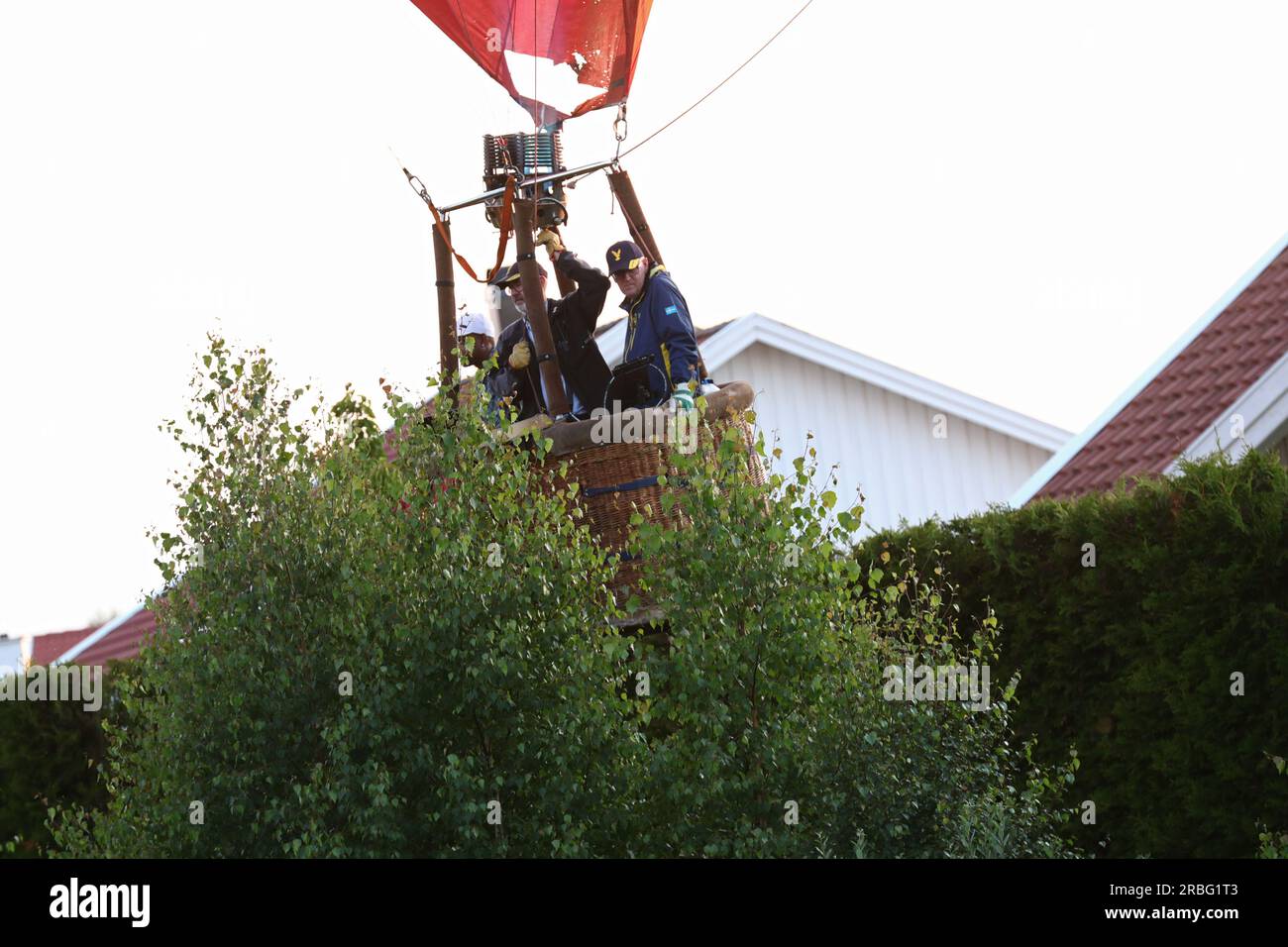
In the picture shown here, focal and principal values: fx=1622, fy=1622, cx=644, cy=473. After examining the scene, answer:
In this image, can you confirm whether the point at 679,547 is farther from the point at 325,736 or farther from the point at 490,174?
the point at 490,174

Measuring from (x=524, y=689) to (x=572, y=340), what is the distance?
2.30 meters

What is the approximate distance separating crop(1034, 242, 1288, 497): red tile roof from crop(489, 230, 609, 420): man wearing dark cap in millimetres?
5310

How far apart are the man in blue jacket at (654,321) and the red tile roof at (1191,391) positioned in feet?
17.5

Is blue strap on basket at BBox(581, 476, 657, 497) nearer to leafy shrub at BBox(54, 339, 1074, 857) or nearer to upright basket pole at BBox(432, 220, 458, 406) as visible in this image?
leafy shrub at BBox(54, 339, 1074, 857)

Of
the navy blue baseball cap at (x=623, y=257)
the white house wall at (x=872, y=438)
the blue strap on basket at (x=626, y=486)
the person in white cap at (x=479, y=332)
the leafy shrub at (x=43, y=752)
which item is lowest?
the leafy shrub at (x=43, y=752)

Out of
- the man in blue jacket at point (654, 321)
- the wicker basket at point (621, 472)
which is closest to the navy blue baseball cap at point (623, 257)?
the man in blue jacket at point (654, 321)

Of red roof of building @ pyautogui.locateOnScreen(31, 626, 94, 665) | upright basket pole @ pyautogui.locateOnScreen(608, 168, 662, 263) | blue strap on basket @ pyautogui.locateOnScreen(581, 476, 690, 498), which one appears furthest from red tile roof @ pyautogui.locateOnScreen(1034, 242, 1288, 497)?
red roof of building @ pyautogui.locateOnScreen(31, 626, 94, 665)

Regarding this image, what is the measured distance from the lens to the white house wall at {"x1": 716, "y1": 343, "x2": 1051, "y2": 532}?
1816 cm

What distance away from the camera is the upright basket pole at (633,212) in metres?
7.35

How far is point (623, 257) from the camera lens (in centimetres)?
733

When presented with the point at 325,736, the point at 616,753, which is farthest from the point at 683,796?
the point at 325,736

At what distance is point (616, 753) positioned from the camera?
573 centimetres

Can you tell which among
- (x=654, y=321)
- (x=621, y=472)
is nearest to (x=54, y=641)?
(x=654, y=321)

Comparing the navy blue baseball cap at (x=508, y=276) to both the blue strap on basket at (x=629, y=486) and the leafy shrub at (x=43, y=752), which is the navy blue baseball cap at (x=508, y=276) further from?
the leafy shrub at (x=43, y=752)
